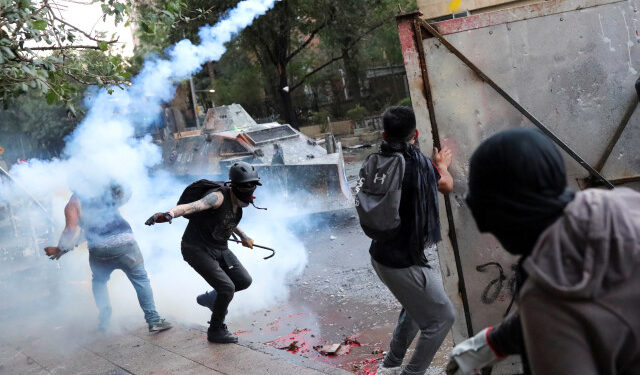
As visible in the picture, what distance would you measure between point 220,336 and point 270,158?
659 centimetres

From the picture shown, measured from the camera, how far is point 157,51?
2745 centimetres

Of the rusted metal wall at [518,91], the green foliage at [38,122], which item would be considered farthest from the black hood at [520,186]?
the green foliage at [38,122]

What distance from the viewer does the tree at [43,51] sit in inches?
193

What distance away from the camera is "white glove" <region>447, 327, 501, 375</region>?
6.26 feet

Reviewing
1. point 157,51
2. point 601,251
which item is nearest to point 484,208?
point 601,251

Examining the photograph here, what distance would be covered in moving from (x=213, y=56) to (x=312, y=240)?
18.5 feet

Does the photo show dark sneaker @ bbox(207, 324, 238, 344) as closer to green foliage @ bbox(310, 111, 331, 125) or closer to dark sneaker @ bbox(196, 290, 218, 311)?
dark sneaker @ bbox(196, 290, 218, 311)

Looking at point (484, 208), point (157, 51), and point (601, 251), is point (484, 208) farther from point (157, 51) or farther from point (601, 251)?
point (157, 51)

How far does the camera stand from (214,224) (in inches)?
219

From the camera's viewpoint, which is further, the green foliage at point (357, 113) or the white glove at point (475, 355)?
the green foliage at point (357, 113)

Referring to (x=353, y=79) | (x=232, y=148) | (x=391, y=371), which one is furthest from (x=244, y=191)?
(x=353, y=79)

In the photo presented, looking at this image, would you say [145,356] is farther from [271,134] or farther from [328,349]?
[271,134]

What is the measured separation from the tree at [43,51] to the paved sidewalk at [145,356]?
2351 mm

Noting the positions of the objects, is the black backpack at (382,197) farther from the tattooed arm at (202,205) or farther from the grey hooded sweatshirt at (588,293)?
the grey hooded sweatshirt at (588,293)
